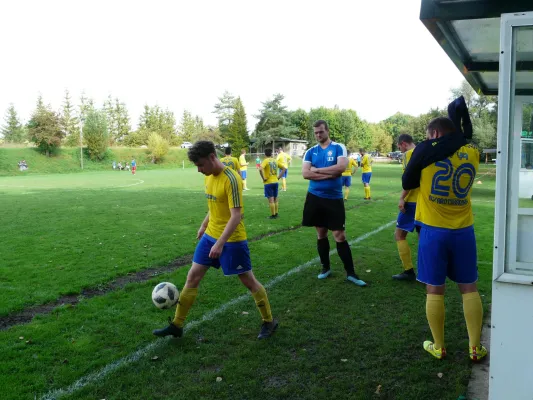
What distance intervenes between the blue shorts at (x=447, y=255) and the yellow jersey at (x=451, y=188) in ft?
0.23

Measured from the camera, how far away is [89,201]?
1778 cm

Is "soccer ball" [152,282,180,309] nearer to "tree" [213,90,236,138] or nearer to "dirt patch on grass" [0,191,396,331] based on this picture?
"dirt patch on grass" [0,191,396,331]

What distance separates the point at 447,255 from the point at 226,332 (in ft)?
7.58

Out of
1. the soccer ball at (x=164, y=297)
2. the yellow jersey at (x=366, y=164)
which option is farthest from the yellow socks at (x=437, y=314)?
the yellow jersey at (x=366, y=164)

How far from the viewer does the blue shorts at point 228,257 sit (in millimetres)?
→ 4246

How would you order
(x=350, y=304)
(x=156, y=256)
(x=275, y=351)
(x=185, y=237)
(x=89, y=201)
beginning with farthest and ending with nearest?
(x=89, y=201)
(x=185, y=237)
(x=156, y=256)
(x=350, y=304)
(x=275, y=351)

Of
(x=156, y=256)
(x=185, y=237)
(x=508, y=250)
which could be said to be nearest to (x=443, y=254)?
(x=508, y=250)

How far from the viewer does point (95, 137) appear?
190 ft

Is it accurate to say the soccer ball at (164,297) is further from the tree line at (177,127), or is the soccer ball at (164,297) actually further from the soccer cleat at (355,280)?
the tree line at (177,127)

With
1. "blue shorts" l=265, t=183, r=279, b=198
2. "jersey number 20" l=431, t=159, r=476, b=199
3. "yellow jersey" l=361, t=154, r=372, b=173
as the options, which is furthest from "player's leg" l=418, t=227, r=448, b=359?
"yellow jersey" l=361, t=154, r=372, b=173

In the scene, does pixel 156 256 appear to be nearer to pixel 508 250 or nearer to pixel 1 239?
pixel 1 239

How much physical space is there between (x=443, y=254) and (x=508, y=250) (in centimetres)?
92

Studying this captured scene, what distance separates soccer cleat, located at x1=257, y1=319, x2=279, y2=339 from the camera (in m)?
4.39

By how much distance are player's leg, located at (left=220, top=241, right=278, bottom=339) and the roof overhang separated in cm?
253
